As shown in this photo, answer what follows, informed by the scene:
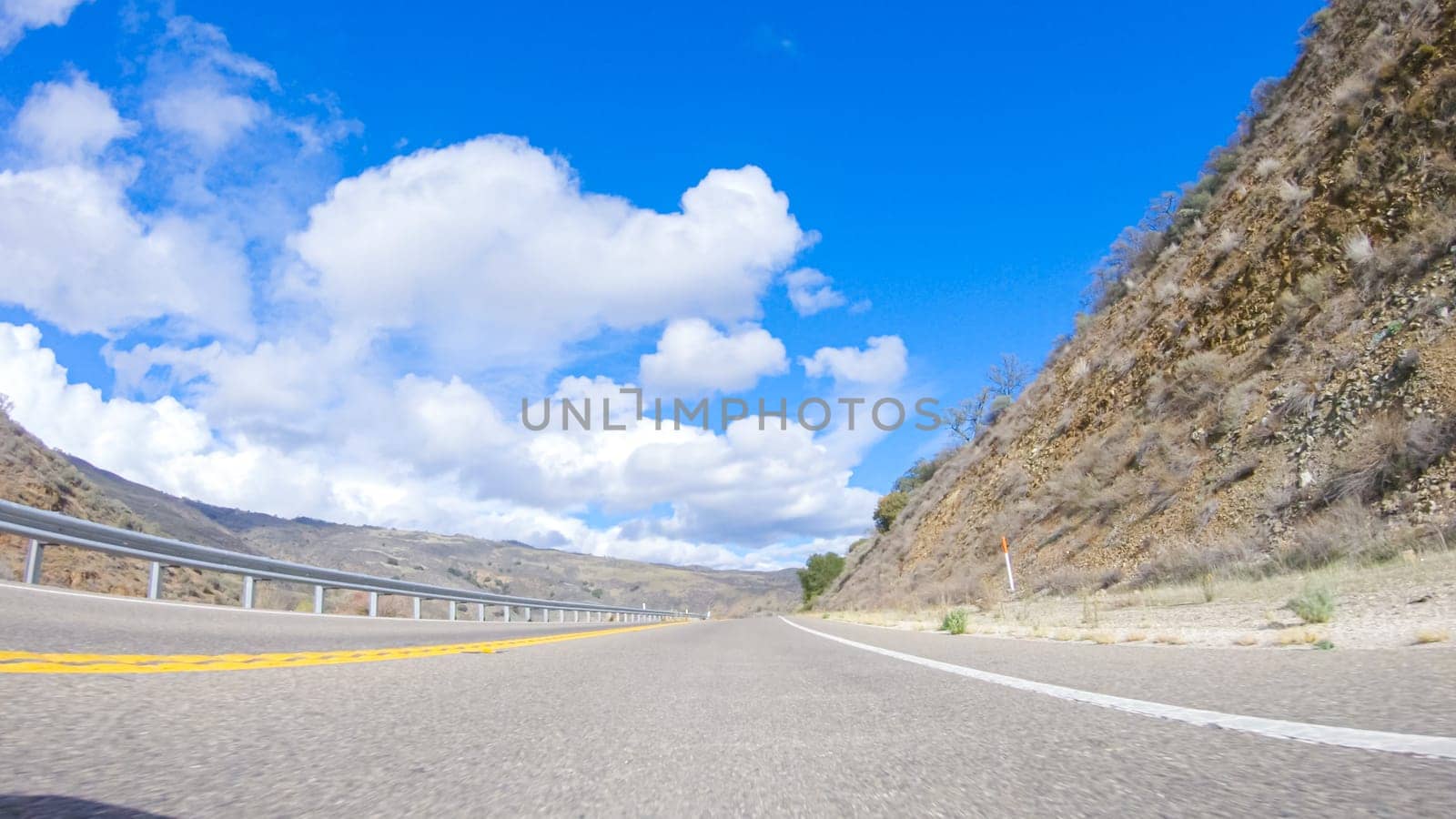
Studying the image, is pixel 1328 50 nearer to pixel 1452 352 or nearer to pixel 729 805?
pixel 1452 352

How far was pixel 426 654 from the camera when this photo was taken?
6.99 meters

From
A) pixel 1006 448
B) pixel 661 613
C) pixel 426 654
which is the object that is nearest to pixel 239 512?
pixel 661 613

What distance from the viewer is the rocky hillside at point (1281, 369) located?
11.2m

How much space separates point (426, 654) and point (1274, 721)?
6334 millimetres

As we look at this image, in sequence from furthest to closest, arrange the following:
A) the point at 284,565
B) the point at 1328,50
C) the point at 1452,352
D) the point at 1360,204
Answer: the point at 1328,50
the point at 1360,204
the point at 284,565
the point at 1452,352

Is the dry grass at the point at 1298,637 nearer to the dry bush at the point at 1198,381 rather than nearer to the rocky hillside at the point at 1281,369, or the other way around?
the rocky hillside at the point at 1281,369

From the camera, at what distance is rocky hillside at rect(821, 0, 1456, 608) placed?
11.2 metres

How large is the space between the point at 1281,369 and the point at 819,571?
246ft

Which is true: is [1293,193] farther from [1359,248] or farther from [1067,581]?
[1067,581]

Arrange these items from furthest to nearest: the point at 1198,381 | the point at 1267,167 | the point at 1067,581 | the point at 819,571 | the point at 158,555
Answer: the point at 819,571
the point at 1267,167
the point at 1198,381
the point at 1067,581
the point at 158,555

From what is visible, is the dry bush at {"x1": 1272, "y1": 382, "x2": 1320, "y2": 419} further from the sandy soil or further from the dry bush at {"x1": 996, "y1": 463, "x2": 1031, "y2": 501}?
the dry bush at {"x1": 996, "y1": 463, "x2": 1031, "y2": 501}

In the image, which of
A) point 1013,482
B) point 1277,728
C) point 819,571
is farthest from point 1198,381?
point 819,571

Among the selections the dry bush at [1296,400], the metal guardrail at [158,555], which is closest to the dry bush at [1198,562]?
the dry bush at [1296,400]

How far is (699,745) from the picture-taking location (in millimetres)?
3070
